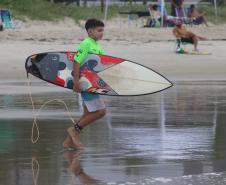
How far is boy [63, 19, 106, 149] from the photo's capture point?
31.9ft

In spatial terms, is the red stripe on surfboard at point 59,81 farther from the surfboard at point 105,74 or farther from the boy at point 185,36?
the boy at point 185,36

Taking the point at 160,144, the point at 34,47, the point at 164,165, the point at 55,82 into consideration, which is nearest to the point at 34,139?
the point at 55,82

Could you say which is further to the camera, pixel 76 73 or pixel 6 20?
pixel 6 20

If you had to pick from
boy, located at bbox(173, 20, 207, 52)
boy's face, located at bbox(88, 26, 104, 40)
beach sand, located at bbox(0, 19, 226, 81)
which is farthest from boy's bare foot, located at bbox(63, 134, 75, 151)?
boy, located at bbox(173, 20, 207, 52)

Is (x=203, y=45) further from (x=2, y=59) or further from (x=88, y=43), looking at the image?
(x=88, y=43)

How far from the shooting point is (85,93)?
989 centimetres

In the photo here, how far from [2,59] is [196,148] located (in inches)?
570

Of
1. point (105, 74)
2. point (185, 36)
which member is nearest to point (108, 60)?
point (105, 74)

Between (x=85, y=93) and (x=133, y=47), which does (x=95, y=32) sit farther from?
(x=133, y=47)

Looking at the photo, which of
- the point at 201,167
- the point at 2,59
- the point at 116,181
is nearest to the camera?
the point at 116,181

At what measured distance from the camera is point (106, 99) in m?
16.0

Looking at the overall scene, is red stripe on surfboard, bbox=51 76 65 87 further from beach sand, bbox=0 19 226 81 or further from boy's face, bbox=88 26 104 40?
beach sand, bbox=0 19 226 81

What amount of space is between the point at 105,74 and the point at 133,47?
1769 cm

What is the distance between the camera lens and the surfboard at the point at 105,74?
10211 millimetres
